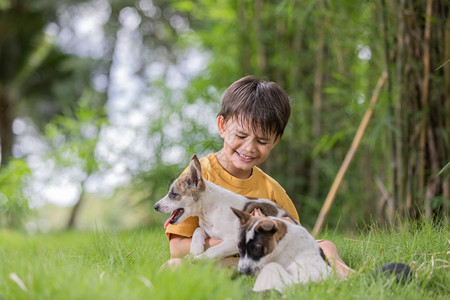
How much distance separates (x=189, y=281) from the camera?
1.39 metres

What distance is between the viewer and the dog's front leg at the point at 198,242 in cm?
203

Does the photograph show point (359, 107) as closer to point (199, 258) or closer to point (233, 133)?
point (233, 133)

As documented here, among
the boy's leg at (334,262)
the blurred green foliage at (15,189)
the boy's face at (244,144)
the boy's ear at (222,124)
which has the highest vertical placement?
the boy's ear at (222,124)

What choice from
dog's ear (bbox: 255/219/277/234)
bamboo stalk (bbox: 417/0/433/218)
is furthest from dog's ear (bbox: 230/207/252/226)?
bamboo stalk (bbox: 417/0/433/218)

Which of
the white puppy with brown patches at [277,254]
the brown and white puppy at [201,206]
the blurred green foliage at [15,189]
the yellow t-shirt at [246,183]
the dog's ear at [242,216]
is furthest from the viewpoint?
the blurred green foliage at [15,189]

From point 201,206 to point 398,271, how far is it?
78cm

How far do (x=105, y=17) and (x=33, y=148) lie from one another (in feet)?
12.9

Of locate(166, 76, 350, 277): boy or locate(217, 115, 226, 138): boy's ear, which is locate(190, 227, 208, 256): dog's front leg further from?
locate(217, 115, 226, 138): boy's ear

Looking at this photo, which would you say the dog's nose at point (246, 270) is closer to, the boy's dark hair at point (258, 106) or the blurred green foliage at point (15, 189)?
the boy's dark hair at point (258, 106)

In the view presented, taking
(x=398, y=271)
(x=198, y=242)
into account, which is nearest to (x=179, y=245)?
(x=198, y=242)

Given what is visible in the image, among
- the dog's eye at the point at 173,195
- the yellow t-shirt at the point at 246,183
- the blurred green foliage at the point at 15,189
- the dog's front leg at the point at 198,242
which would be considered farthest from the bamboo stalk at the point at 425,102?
the blurred green foliage at the point at 15,189

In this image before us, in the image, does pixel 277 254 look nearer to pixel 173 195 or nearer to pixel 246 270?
pixel 246 270

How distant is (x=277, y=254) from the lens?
182 cm

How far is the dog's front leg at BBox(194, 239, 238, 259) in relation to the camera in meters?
1.92
